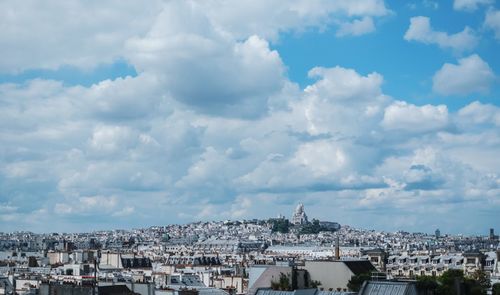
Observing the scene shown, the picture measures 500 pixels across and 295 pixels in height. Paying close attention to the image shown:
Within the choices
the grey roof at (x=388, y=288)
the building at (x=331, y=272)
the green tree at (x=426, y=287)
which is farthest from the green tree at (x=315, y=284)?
the grey roof at (x=388, y=288)

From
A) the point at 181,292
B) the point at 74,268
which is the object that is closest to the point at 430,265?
the point at 74,268

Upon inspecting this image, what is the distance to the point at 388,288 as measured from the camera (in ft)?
156

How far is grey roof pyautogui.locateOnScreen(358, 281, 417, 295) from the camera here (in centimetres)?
4678

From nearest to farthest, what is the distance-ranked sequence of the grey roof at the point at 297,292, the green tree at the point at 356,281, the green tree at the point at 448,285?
the grey roof at the point at 297,292, the green tree at the point at 448,285, the green tree at the point at 356,281

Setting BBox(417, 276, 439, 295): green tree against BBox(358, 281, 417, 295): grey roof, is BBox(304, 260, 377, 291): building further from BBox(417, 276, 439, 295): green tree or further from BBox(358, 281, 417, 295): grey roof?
BBox(358, 281, 417, 295): grey roof

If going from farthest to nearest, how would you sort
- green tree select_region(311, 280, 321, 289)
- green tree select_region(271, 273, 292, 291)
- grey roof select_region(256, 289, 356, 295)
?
green tree select_region(311, 280, 321, 289) < green tree select_region(271, 273, 292, 291) < grey roof select_region(256, 289, 356, 295)

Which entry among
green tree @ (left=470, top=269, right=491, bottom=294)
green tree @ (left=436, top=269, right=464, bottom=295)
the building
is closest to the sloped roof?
the building

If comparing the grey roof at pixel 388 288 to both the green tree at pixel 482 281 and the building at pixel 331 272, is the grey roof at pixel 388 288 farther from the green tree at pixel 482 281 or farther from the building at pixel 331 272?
the green tree at pixel 482 281

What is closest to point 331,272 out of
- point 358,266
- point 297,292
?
point 358,266

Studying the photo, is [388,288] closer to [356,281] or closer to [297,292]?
[297,292]

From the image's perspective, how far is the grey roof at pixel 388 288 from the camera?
153 ft

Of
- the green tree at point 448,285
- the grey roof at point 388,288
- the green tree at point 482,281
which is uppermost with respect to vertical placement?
the green tree at point 482,281

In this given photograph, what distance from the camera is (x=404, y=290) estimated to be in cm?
4656

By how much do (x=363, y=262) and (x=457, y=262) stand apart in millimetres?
57213
